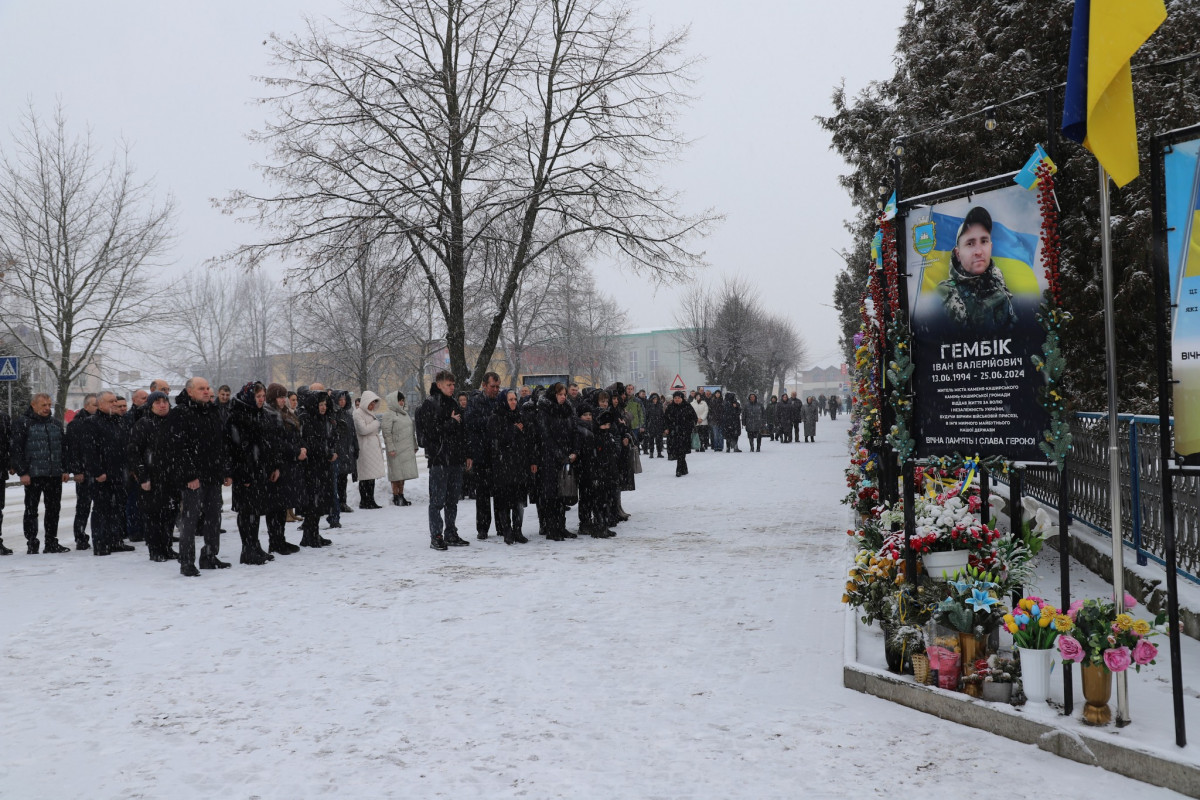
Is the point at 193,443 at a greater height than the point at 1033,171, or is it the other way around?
the point at 1033,171

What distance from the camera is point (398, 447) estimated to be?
16000 millimetres

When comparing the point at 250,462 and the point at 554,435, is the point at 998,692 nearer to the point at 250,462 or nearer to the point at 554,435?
the point at 554,435

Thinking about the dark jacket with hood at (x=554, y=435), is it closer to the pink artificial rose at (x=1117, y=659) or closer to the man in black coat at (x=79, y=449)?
the man in black coat at (x=79, y=449)

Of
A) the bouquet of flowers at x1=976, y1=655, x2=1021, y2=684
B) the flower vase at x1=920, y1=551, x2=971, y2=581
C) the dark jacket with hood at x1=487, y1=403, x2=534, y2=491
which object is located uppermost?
the dark jacket with hood at x1=487, y1=403, x2=534, y2=491

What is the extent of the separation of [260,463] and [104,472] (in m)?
1.99

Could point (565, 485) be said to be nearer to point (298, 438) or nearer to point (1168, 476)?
point (298, 438)

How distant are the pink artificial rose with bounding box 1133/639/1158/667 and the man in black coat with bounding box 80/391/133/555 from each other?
10103mm

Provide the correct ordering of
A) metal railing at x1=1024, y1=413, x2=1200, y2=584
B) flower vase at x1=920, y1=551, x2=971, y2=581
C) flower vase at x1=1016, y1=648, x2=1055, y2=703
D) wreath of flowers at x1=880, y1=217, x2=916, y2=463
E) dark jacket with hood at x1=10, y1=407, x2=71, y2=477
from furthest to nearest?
dark jacket with hood at x1=10, y1=407, x2=71, y2=477, metal railing at x1=1024, y1=413, x2=1200, y2=584, flower vase at x1=920, y1=551, x2=971, y2=581, wreath of flowers at x1=880, y1=217, x2=916, y2=463, flower vase at x1=1016, y1=648, x2=1055, y2=703

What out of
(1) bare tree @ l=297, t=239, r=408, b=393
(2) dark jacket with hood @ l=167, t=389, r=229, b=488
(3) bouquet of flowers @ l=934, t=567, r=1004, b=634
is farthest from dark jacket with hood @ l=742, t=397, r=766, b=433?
(3) bouquet of flowers @ l=934, t=567, r=1004, b=634

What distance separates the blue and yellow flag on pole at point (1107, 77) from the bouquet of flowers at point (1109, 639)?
1.96m

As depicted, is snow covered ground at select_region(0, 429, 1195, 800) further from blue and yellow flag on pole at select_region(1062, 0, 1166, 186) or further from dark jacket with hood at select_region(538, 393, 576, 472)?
blue and yellow flag on pole at select_region(1062, 0, 1166, 186)

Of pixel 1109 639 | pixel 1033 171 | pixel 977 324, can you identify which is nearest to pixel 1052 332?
pixel 977 324

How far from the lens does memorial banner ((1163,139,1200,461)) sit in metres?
3.98

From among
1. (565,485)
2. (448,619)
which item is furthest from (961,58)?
(448,619)
